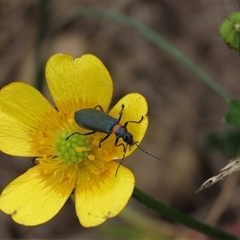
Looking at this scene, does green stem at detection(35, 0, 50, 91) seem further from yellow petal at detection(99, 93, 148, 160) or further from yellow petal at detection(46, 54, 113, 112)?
yellow petal at detection(99, 93, 148, 160)

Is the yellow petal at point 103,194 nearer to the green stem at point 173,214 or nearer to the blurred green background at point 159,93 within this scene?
the green stem at point 173,214

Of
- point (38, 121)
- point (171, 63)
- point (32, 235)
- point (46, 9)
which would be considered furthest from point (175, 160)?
point (38, 121)

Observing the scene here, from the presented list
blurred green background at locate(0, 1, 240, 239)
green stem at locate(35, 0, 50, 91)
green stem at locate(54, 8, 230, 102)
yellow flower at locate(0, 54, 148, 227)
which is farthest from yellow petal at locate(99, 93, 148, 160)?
blurred green background at locate(0, 1, 240, 239)

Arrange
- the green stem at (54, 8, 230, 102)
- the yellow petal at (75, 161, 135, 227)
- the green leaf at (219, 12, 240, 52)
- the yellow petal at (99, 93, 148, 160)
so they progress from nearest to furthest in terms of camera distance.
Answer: the yellow petal at (75, 161, 135, 227) → the yellow petal at (99, 93, 148, 160) → the green leaf at (219, 12, 240, 52) → the green stem at (54, 8, 230, 102)

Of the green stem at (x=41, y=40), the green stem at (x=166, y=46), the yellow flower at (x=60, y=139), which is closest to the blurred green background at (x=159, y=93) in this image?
the green stem at (x=41, y=40)

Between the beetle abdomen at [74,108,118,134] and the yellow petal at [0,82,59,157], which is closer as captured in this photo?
the beetle abdomen at [74,108,118,134]

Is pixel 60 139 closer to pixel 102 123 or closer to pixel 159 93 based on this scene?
pixel 102 123
